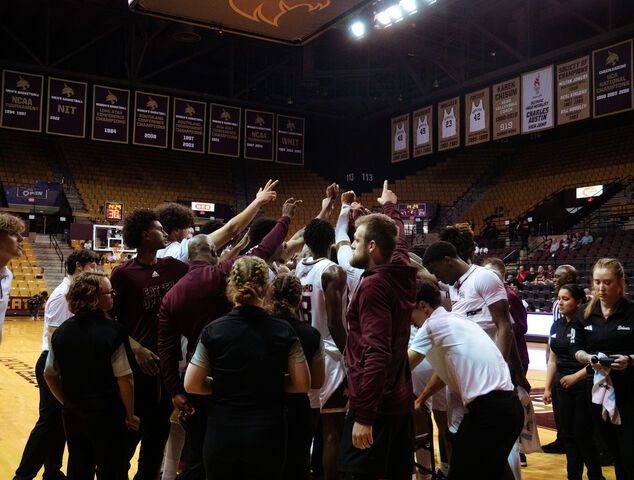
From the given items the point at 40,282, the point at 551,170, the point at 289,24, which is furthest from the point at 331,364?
the point at 551,170

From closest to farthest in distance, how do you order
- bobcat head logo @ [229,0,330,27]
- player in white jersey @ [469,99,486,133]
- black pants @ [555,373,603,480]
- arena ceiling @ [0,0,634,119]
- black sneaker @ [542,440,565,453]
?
black pants @ [555,373,603,480]
black sneaker @ [542,440,565,453]
bobcat head logo @ [229,0,330,27]
player in white jersey @ [469,99,486,133]
arena ceiling @ [0,0,634,119]

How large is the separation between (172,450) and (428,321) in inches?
70.8

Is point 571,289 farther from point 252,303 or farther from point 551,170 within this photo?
point 551,170

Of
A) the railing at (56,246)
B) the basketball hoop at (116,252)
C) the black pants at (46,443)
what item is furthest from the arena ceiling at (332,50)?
the black pants at (46,443)

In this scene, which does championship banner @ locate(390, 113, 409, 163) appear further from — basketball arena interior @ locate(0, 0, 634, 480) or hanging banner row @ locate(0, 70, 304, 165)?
hanging banner row @ locate(0, 70, 304, 165)

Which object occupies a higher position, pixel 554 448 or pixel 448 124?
pixel 448 124

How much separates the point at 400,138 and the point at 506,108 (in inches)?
163

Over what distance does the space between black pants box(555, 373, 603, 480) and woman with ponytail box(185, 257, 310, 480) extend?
7.73 ft

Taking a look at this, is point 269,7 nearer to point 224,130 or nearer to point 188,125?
point 188,125

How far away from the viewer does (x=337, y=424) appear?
3635mm

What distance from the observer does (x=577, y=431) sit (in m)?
3.91

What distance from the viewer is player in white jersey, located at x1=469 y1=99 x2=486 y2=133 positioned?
16.5 m

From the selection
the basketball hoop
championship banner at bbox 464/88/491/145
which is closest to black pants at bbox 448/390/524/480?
championship banner at bbox 464/88/491/145

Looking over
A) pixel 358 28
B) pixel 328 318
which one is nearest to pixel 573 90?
pixel 358 28
